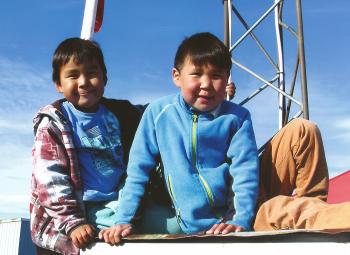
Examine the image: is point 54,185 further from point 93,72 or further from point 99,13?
point 99,13

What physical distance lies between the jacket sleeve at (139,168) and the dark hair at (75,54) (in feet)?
1.25

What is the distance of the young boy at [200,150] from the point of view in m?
1.90

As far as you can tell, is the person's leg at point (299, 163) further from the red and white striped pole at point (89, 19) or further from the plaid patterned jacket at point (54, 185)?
the red and white striped pole at point (89, 19)

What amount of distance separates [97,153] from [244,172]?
64 cm

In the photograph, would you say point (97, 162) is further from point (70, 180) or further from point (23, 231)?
point (23, 231)

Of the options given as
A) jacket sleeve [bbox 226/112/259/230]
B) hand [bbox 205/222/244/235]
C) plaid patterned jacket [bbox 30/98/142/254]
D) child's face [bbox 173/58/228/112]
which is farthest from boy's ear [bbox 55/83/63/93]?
hand [bbox 205/222/244/235]

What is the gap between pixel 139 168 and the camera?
200 cm

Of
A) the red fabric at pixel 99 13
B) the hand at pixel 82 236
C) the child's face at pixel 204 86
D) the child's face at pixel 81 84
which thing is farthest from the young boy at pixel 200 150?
the red fabric at pixel 99 13

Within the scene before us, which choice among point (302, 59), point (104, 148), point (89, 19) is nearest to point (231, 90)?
point (89, 19)

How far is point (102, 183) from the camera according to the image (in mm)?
2109

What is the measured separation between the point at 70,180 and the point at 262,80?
3.26 m

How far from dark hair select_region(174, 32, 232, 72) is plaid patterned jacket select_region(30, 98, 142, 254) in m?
0.56

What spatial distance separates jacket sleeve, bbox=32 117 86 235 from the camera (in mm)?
1952

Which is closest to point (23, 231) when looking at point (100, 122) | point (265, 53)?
point (265, 53)
